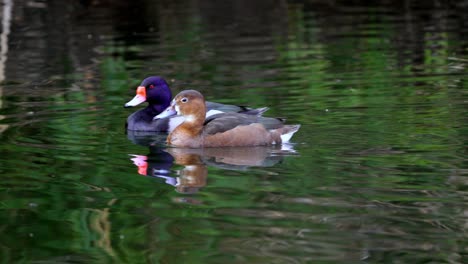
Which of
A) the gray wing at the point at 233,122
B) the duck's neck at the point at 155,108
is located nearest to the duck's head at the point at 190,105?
the gray wing at the point at 233,122

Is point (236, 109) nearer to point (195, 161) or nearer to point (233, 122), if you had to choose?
point (233, 122)

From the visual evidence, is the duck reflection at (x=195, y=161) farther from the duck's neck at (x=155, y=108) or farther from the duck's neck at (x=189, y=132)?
the duck's neck at (x=155, y=108)

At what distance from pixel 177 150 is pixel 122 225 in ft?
9.91

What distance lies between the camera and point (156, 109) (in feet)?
40.4

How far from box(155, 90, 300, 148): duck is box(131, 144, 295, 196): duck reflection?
0.23 ft

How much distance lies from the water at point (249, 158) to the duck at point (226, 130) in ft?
0.46

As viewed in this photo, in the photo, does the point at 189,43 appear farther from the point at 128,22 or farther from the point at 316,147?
the point at 316,147

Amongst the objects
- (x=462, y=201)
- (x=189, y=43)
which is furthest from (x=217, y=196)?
(x=189, y=43)

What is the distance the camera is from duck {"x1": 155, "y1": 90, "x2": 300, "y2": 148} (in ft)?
32.2

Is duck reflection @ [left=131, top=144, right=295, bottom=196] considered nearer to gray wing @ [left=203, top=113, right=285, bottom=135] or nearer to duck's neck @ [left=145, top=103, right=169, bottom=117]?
gray wing @ [left=203, top=113, right=285, bottom=135]

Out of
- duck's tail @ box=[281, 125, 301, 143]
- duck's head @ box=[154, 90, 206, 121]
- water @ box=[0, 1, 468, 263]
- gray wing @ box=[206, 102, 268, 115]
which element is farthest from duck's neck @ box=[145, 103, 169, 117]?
duck's tail @ box=[281, 125, 301, 143]

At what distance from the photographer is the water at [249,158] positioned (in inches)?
255

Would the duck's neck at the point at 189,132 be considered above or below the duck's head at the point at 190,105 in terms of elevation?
below

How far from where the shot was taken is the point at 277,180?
8195mm
